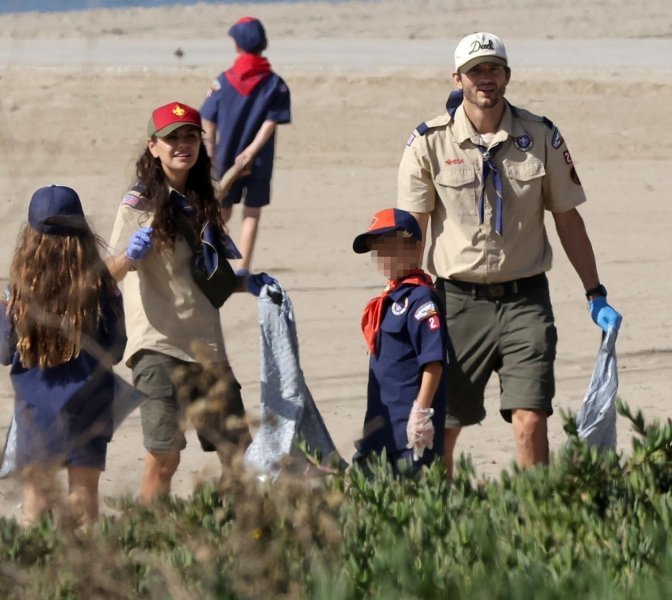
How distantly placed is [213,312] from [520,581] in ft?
7.72

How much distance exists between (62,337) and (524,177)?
1.77m

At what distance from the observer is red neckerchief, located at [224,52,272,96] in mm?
9820

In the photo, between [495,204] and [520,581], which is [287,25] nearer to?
[495,204]

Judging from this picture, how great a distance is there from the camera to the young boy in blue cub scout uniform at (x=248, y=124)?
9.80m

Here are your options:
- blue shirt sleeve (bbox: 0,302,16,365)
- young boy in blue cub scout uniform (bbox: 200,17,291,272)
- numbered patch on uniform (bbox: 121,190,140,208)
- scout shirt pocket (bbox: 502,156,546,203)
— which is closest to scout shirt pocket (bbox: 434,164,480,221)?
scout shirt pocket (bbox: 502,156,546,203)

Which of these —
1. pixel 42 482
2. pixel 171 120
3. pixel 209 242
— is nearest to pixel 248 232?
pixel 171 120

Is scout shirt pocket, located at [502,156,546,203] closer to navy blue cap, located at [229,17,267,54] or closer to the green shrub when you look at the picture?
the green shrub

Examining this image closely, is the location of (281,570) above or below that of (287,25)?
below

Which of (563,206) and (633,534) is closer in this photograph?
(633,534)

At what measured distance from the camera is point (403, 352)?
547 cm

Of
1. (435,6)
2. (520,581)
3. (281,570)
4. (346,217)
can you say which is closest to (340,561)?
(281,570)

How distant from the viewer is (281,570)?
375 centimetres

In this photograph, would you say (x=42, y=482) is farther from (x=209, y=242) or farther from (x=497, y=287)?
(x=497, y=287)

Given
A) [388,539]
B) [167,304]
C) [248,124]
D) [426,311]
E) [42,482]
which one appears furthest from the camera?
[248,124]
